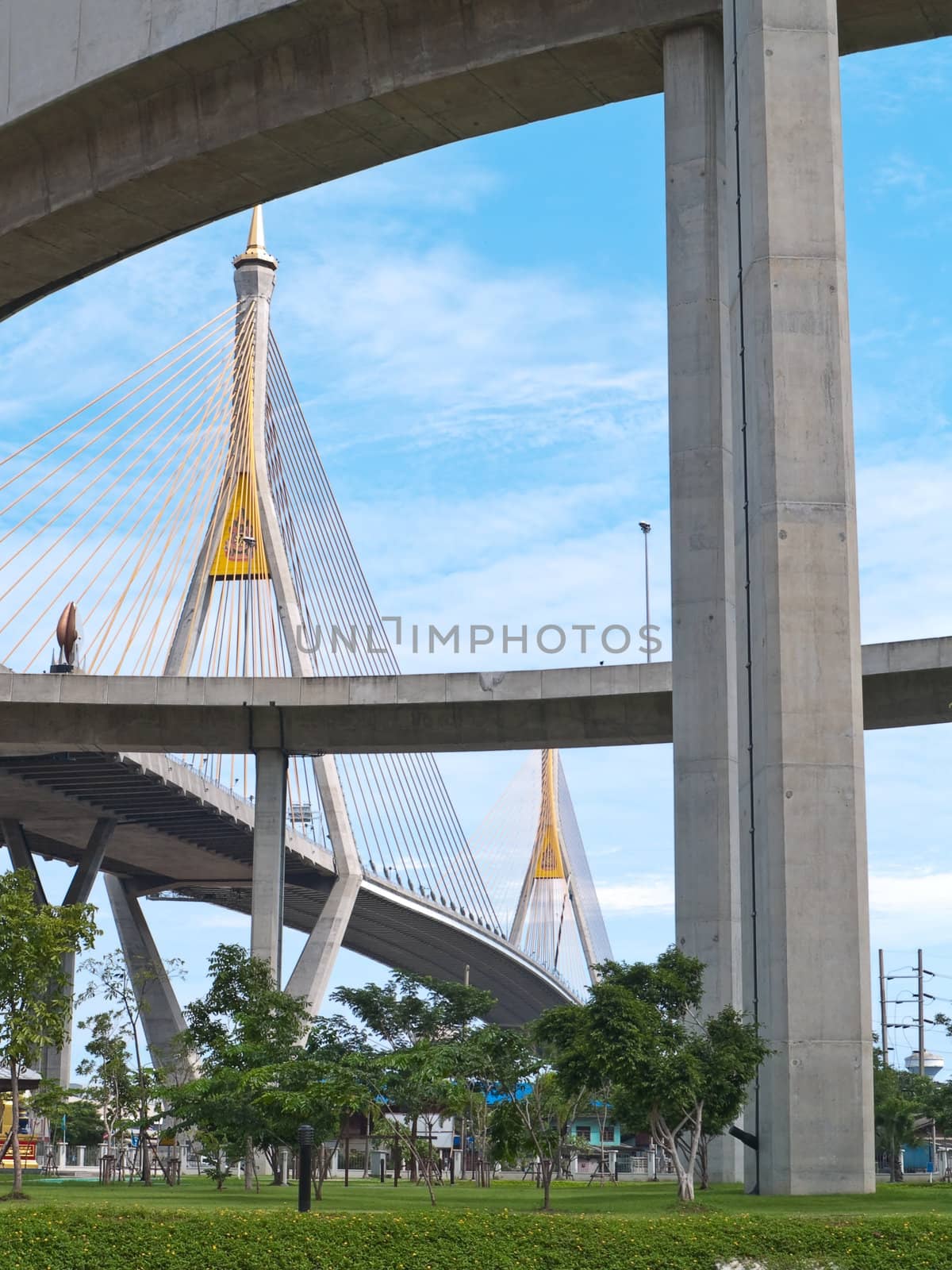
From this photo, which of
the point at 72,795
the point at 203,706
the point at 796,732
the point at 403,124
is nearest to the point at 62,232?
the point at 403,124

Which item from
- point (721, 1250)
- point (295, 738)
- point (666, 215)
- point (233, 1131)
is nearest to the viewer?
point (721, 1250)

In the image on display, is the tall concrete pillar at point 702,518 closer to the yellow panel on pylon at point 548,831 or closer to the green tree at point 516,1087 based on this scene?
the green tree at point 516,1087

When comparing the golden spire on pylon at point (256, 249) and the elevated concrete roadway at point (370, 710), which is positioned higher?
the golden spire on pylon at point (256, 249)

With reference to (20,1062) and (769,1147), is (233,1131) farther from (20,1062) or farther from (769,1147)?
(769,1147)

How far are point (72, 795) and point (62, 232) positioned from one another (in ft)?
120

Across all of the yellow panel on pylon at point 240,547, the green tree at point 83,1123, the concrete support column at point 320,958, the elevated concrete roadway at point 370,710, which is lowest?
the green tree at point 83,1123

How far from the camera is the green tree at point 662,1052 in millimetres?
17438

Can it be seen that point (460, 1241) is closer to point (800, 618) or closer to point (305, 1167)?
point (305, 1167)

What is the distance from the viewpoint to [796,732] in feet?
56.1

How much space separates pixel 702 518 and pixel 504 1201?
10299mm

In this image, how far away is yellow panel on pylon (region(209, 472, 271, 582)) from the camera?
4962 cm

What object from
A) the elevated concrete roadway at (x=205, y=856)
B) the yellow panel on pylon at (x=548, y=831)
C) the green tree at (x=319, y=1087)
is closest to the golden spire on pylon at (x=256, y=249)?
the elevated concrete roadway at (x=205, y=856)

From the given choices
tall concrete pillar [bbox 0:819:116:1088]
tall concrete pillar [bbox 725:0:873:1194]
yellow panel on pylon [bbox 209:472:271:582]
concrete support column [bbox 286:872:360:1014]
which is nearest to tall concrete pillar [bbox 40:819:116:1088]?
tall concrete pillar [bbox 0:819:116:1088]

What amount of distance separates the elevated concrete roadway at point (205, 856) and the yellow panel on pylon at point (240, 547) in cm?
611
